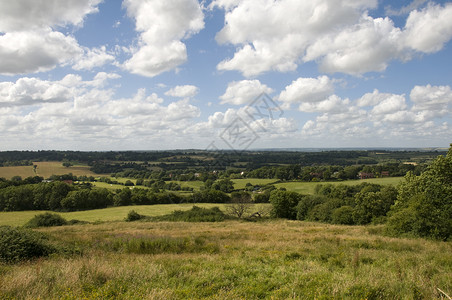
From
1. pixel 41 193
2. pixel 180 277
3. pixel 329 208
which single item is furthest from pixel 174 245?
pixel 41 193

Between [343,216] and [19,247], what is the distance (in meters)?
38.7

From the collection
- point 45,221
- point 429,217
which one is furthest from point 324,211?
point 45,221

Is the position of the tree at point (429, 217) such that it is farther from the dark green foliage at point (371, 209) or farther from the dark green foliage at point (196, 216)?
the dark green foliage at point (196, 216)

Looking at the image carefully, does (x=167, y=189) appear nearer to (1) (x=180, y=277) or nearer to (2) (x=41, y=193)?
(2) (x=41, y=193)

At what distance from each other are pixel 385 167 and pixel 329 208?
224ft

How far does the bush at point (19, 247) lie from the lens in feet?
27.5

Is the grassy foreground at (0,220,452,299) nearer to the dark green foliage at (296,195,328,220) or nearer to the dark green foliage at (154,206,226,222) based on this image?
the dark green foliage at (154,206,226,222)

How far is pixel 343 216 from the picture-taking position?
37188 mm

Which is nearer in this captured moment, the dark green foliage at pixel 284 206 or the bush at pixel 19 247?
the bush at pixel 19 247

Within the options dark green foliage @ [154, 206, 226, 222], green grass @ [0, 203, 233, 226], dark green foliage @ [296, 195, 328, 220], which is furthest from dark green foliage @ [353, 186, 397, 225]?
green grass @ [0, 203, 233, 226]

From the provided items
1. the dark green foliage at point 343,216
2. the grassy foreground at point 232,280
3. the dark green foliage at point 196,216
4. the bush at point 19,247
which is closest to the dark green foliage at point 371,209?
the dark green foliage at point 343,216

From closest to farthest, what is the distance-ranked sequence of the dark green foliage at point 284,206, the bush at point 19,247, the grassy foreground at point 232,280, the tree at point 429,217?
the grassy foreground at point 232,280 → the bush at point 19,247 → the tree at point 429,217 → the dark green foliage at point 284,206

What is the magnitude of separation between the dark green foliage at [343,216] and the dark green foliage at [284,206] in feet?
41.4

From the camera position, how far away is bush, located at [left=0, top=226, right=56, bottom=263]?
837 centimetres
